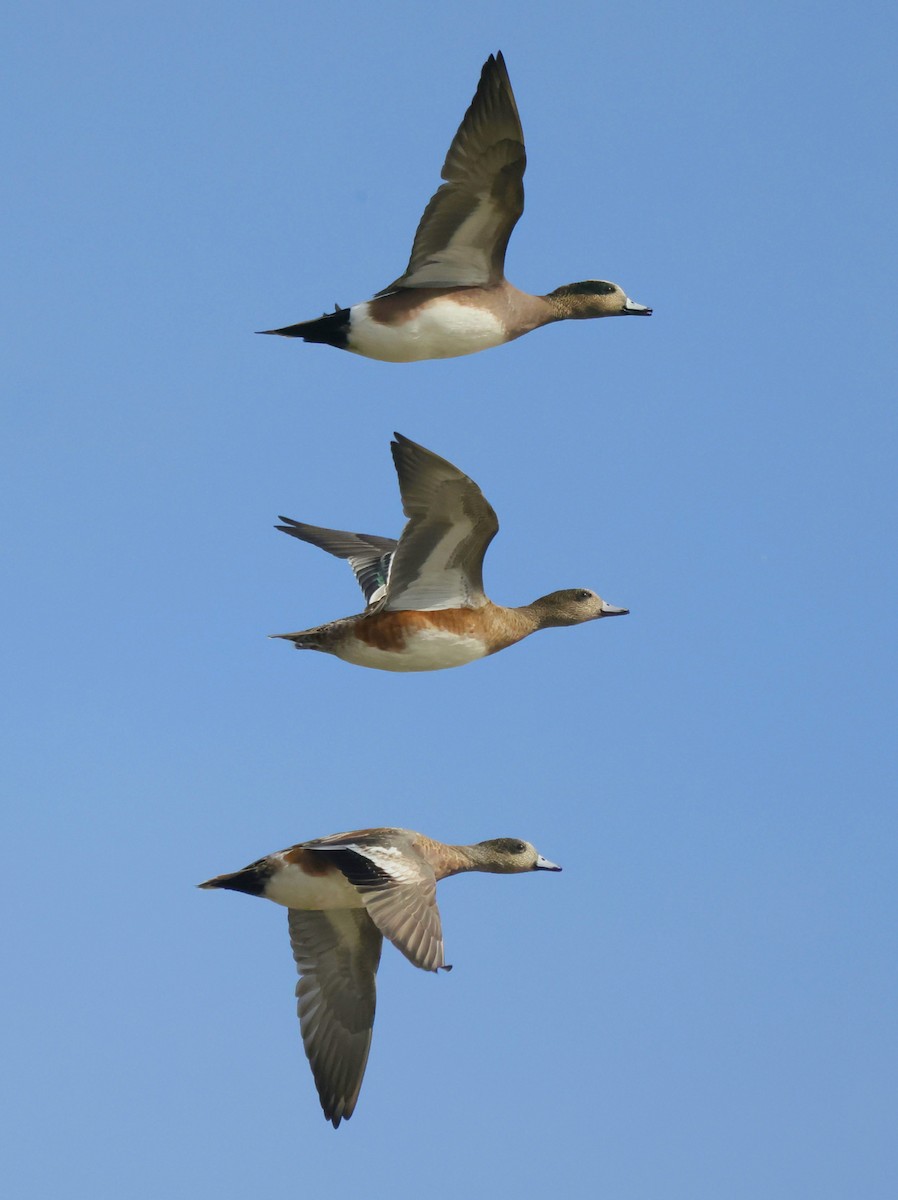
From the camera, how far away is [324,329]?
44.3 feet

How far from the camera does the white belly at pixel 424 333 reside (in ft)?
44.4

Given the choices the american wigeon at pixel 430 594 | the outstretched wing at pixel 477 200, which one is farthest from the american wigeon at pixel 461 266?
the american wigeon at pixel 430 594

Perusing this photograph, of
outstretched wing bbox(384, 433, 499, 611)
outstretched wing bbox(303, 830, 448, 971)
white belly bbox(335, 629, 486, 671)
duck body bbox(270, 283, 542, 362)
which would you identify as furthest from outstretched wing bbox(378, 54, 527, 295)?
outstretched wing bbox(303, 830, 448, 971)

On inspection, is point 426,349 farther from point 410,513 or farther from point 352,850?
point 352,850

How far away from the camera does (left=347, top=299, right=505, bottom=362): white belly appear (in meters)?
13.5

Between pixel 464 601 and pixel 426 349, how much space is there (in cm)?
166

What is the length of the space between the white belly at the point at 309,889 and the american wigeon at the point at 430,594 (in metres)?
1.48

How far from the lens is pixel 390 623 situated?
44.5ft

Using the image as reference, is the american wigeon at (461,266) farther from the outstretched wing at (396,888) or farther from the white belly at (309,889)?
the white belly at (309,889)

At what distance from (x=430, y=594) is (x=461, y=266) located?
2.18 metres

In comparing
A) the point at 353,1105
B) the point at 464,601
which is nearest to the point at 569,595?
the point at 464,601

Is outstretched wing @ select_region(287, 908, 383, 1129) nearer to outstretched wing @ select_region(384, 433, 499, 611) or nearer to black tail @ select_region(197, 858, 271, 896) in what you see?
black tail @ select_region(197, 858, 271, 896)

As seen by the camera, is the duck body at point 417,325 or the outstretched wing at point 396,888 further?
the duck body at point 417,325

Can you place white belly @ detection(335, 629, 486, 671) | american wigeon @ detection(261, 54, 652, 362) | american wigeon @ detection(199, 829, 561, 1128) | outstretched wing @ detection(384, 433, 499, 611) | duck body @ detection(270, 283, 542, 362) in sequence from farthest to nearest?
1. white belly @ detection(335, 629, 486, 671)
2. duck body @ detection(270, 283, 542, 362)
3. american wigeon @ detection(261, 54, 652, 362)
4. american wigeon @ detection(199, 829, 561, 1128)
5. outstretched wing @ detection(384, 433, 499, 611)
